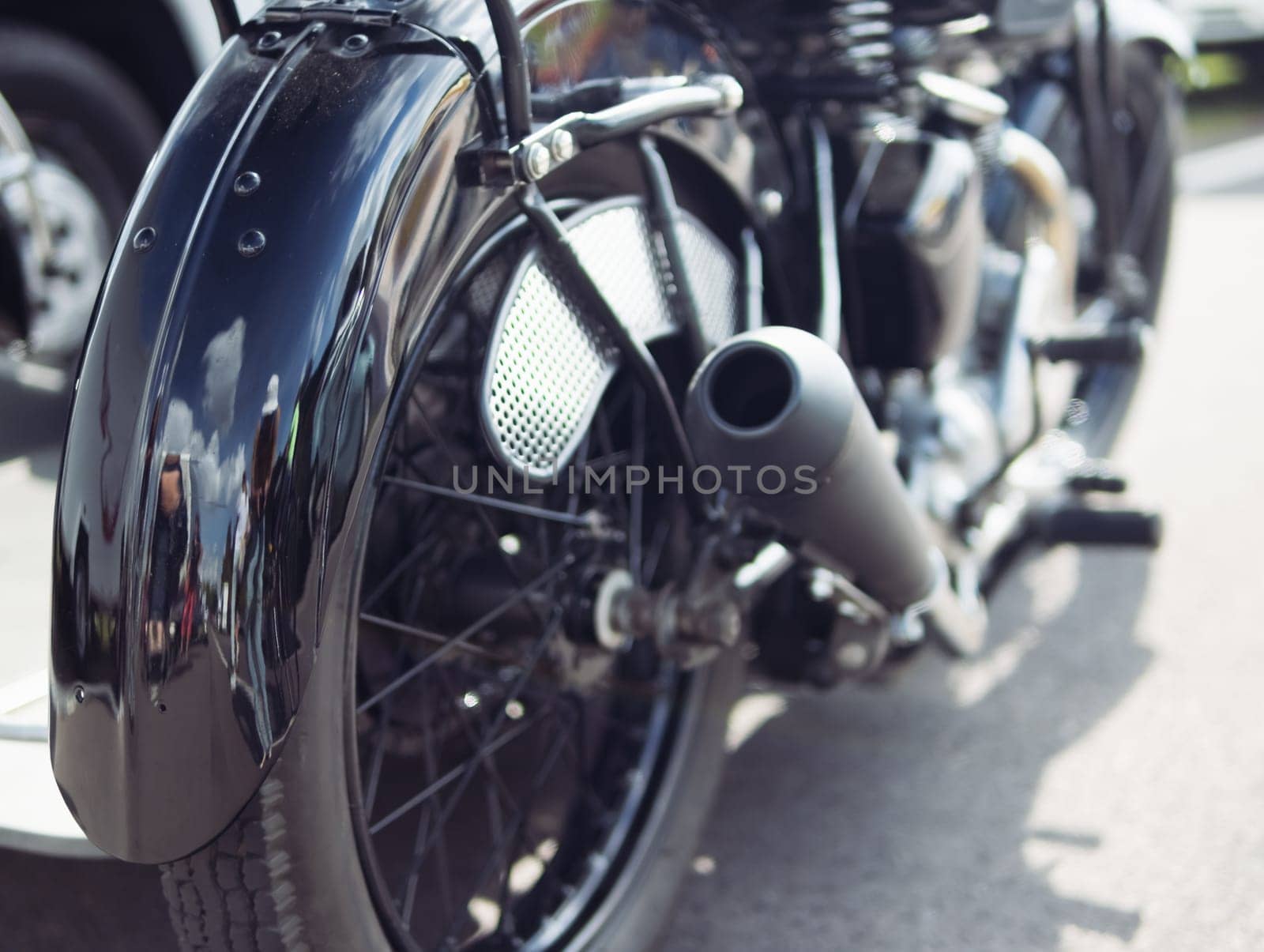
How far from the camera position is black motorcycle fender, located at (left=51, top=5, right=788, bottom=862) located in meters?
1.03

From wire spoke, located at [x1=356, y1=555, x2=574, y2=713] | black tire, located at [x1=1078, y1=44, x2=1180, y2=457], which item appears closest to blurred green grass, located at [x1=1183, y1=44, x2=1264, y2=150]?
black tire, located at [x1=1078, y1=44, x2=1180, y2=457]

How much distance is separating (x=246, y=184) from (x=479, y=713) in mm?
791

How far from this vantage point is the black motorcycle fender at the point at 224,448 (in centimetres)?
103

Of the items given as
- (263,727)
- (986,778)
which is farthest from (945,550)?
(263,727)

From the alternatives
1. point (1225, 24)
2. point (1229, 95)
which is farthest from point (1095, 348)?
point (1229, 95)

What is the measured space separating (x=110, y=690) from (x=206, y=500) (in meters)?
Answer: 0.17

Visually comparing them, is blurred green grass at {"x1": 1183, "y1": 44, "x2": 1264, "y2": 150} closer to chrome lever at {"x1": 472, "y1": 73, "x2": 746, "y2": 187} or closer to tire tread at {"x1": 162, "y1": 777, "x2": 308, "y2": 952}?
chrome lever at {"x1": 472, "y1": 73, "x2": 746, "y2": 187}

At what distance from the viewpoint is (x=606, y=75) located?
4.51 feet

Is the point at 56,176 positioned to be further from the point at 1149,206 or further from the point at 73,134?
the point at 1149,206

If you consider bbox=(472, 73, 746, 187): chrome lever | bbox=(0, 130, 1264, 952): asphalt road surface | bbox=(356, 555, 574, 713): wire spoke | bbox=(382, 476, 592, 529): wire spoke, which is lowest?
bbox=(0, 130, 1264, 952): asphalt road surface

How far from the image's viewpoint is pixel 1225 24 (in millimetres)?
9156

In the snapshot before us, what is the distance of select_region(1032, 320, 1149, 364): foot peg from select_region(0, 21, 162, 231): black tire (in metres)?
1.97

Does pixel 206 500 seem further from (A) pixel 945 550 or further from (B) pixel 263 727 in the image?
(A) pixel 945 550

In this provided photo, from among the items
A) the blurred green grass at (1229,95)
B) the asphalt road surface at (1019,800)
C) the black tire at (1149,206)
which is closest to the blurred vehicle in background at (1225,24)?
the blurred green grass at (1229,95)
